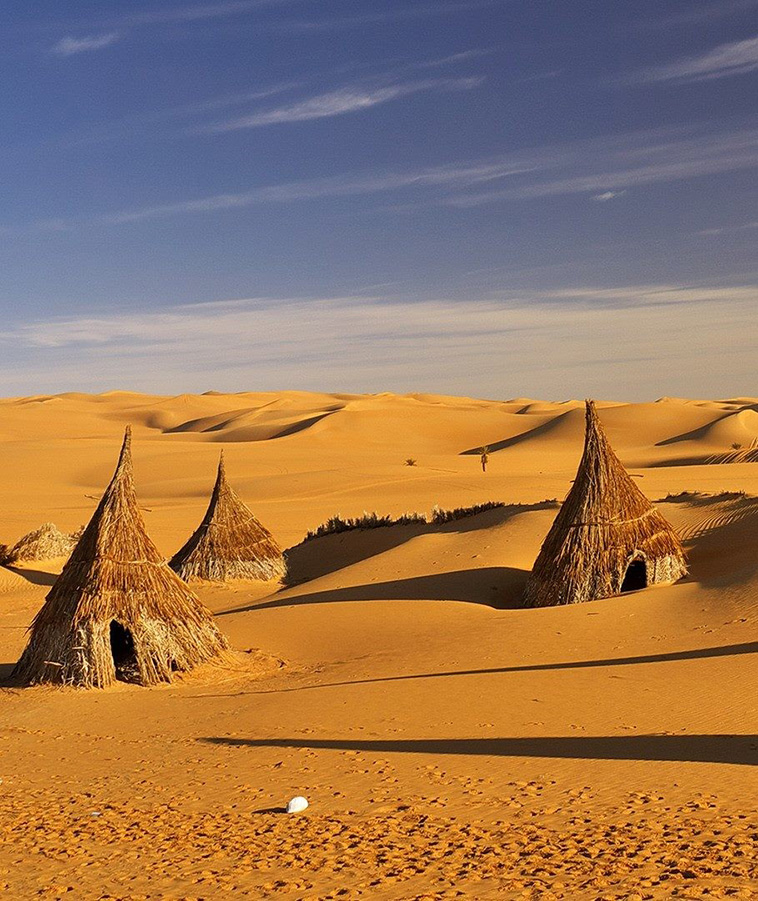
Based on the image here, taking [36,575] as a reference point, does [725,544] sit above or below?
below

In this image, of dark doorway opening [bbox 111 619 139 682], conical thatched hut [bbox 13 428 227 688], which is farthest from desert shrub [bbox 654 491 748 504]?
dark doorway opening [bbox 111 619 139 682]

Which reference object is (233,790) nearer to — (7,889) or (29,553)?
(7,889)

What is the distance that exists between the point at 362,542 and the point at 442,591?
16.4 ft

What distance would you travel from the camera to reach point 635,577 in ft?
49.7

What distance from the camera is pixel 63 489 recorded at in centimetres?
4259

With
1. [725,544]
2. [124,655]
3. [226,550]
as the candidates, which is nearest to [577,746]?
[124,655]

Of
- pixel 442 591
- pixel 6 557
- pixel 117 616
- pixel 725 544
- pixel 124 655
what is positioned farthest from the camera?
pixel 6 557

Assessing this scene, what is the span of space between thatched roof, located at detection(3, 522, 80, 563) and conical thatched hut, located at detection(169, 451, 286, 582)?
16.5 ft

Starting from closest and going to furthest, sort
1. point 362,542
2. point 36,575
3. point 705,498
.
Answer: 1. point 705,498
2. point 362,542
3. point 36,575

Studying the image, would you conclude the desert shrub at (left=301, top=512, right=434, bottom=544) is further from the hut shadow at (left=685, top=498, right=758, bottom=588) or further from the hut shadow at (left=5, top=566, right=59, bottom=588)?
the hut shadow at (left=685, top=498, right=758, bottom=588)

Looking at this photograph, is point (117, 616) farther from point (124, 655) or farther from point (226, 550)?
point (226, 550)

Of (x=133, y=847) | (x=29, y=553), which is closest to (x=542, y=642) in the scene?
(x=133, y=847)

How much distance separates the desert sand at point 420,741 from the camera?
5363mm

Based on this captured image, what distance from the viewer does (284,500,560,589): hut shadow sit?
19250 millimetres
